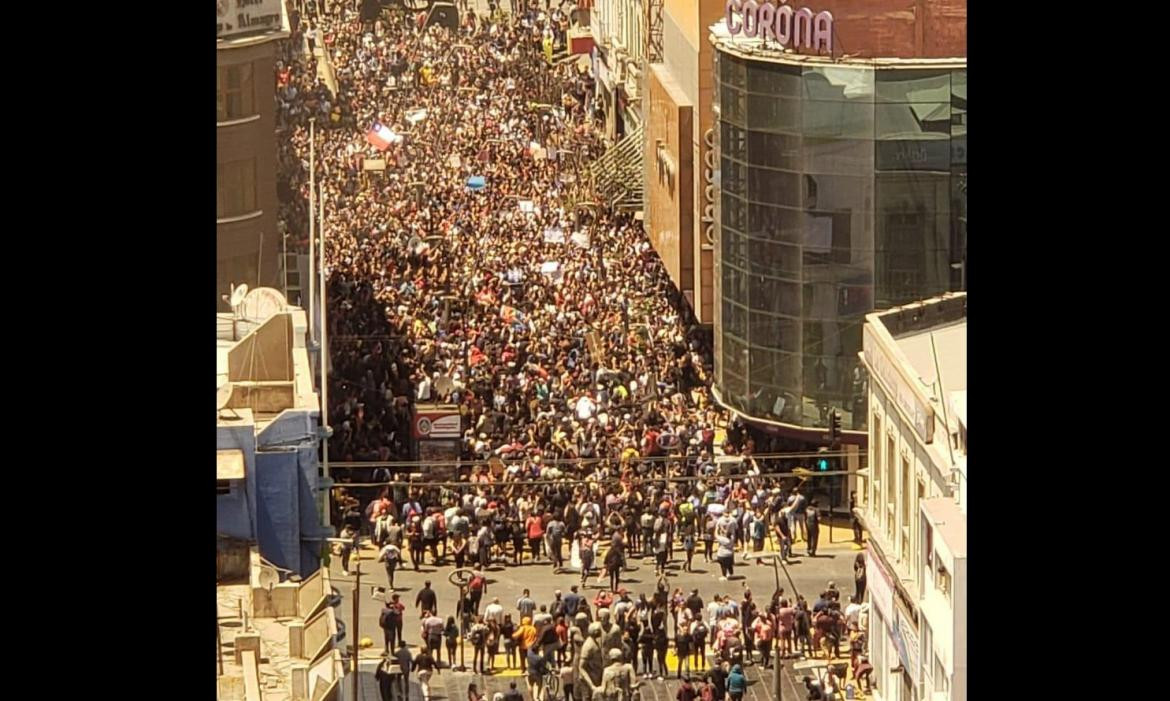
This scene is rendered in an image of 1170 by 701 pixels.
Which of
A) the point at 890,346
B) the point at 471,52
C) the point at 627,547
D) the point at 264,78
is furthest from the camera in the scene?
the point at 471,52

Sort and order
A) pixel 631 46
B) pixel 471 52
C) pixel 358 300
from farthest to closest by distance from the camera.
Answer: pixel 471 52
pixel 631 46
pixel 358 300

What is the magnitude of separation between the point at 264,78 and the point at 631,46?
82.0 feet

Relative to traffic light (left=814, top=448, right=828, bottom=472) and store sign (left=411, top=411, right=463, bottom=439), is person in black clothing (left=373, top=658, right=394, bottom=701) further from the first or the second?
store sign (left=411, top=411, right=463, bottom=439)

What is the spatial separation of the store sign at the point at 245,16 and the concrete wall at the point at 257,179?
1.31ft

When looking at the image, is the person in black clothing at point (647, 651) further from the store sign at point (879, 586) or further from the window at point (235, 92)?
the window at point (235, 92)

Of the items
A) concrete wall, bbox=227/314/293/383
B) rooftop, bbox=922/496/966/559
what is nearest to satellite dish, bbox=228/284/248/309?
concrete wall, bbox=227/314/293/383

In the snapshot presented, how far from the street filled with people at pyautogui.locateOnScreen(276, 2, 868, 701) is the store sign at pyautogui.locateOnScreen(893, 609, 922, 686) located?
9.71 ft

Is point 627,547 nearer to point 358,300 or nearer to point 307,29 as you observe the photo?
point 358,300

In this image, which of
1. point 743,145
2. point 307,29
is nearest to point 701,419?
point 743,145

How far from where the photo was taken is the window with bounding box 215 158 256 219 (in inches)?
2739

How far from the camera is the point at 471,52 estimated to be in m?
118

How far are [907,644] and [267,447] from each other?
932 cm

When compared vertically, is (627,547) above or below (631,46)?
below
